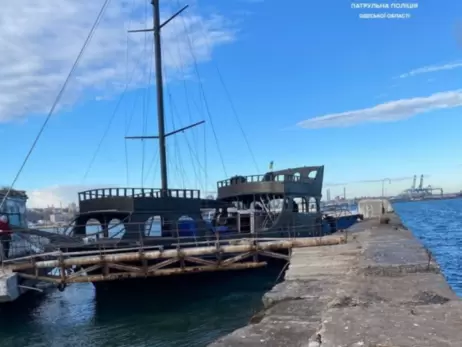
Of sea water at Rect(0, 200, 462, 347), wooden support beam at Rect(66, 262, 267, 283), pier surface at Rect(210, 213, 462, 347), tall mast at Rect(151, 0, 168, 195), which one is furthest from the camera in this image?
tall mast at Rect(151, 0, 168, 195)

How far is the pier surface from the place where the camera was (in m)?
4.31

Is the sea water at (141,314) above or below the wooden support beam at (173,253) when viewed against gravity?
below

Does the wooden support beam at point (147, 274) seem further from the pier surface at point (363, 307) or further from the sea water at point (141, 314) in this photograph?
the pier surface at point (363, 307)

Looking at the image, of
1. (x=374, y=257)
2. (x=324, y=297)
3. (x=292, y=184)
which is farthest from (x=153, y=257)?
(x=292, y=184)

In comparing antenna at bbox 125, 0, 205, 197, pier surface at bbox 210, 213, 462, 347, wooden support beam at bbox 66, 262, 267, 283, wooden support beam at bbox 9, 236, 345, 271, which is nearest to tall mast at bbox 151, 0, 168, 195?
antenna at bbox 125, 0, 205, 197

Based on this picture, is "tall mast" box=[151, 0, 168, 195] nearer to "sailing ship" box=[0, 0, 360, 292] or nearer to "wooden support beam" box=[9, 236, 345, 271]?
"sailing ship" box=[0, 0, 360, 292]

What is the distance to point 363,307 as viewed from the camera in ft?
18.1

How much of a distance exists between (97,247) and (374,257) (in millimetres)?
10098

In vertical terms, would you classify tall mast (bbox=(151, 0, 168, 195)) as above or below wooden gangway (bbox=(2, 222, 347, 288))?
above

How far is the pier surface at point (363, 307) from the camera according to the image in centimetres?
431

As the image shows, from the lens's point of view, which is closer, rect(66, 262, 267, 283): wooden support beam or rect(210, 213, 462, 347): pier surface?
rect(210, 213, 462, 347): pier surface

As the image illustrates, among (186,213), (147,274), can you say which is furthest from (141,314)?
(186,213)

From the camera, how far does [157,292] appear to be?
17.3 meters

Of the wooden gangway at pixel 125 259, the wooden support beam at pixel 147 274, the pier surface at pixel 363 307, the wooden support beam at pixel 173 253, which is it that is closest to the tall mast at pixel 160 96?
the wooden gangway at pixel 125 259
